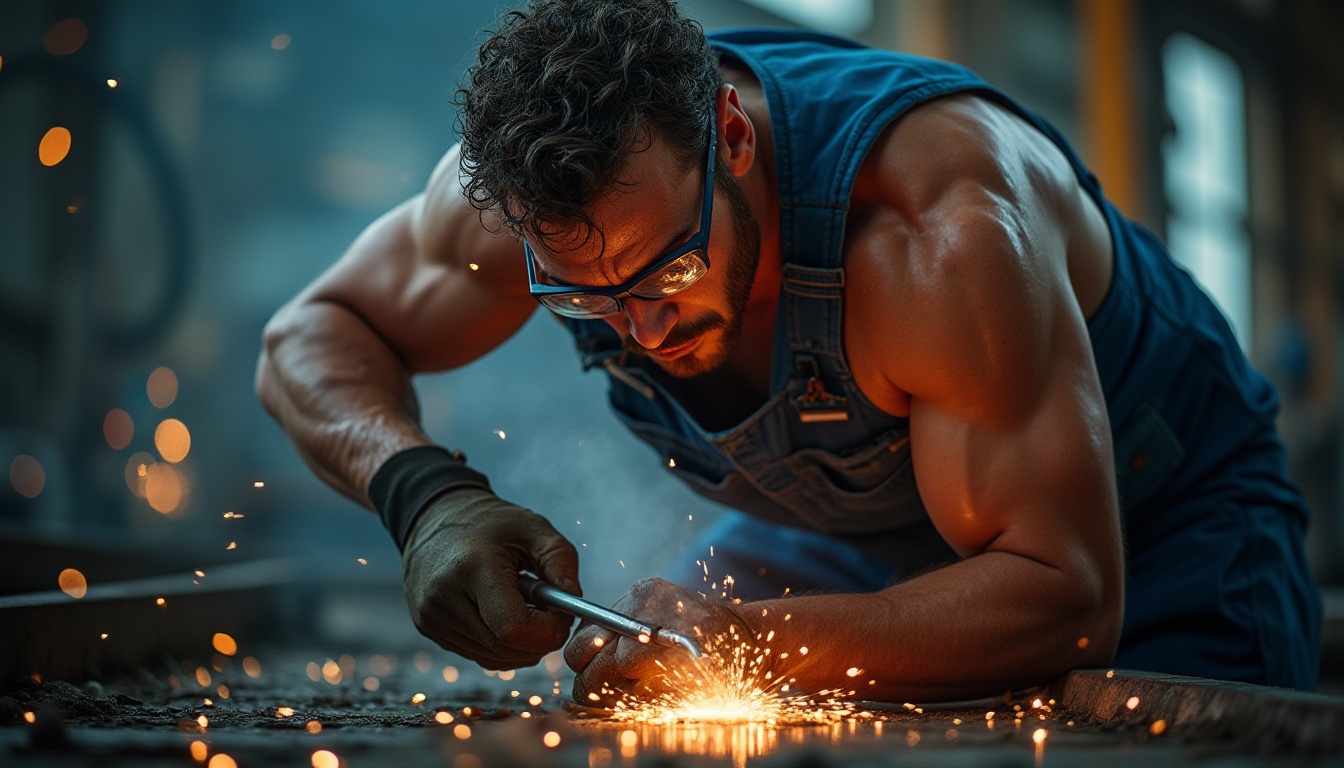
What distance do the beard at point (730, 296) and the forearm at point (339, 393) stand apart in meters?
0.51

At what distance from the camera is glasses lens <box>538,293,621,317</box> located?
176 centimetres

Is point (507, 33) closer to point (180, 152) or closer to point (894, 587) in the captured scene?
point (894, 587)

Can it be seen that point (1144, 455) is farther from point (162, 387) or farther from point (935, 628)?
point (162, 387)

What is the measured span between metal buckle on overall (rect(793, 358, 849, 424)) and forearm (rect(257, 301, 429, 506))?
25.9 inches

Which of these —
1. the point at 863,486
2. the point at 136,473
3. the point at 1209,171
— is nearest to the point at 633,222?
the point at 863,486

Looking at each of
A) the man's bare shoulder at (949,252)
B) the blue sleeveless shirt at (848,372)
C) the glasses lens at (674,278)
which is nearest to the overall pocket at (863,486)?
the blue sleeveless shirt at (848,372)

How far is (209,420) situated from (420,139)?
2.01m

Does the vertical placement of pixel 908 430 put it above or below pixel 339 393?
below

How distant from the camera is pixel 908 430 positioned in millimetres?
1898

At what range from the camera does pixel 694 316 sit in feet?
6.01

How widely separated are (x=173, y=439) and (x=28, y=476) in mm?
1415

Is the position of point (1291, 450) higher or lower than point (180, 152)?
lower

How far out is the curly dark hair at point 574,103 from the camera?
5.39 feet

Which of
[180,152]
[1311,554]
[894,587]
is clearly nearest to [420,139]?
[180,152]
